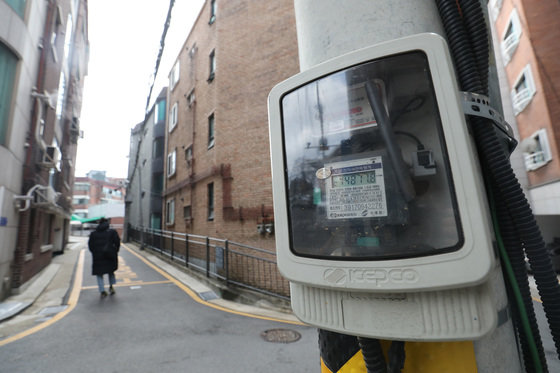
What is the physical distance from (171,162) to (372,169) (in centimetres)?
1636

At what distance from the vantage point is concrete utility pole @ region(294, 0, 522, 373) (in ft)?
3.10

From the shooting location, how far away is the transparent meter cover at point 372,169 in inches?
36.0

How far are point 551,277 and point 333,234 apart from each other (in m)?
0.74

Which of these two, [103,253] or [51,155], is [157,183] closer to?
[51,155]

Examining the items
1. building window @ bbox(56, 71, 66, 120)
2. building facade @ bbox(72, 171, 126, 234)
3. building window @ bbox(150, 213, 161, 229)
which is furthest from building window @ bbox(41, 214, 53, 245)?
building facade @ bbox(72, 171, 126, 234)

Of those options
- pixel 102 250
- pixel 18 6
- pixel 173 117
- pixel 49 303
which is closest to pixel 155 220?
pixel 173 117

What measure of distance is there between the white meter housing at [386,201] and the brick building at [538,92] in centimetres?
1401

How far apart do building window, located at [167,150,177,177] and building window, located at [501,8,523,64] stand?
56.2 ft

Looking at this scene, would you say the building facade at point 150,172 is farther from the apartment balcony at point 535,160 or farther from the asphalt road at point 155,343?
the apartment balcony at point 535,160

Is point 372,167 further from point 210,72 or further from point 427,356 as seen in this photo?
point 210,72

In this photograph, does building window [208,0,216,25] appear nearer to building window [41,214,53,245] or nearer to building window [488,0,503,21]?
building window [41,214,53,245]

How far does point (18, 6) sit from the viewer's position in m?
6.47

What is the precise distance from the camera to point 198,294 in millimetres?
6750

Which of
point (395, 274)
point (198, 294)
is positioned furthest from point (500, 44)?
point (395, 274)
